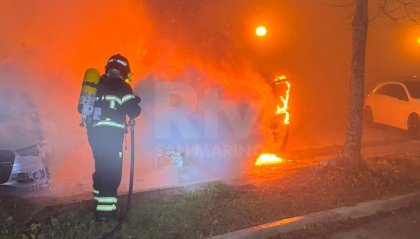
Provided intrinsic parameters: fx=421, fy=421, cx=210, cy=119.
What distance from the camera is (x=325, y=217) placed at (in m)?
5.82

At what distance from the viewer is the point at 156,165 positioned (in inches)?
329

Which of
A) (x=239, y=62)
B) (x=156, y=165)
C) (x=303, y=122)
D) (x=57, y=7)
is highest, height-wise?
(x=57, y=7)

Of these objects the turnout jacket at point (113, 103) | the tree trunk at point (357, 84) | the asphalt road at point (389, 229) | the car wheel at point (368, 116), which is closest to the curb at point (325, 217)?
the asphalt road at point (389, 229)

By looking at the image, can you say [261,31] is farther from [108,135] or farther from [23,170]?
[23,170]

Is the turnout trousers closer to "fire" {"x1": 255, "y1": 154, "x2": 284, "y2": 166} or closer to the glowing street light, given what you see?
"fire" {"x1": 255, "y1": 154, "x2": 284, "y2": 166}

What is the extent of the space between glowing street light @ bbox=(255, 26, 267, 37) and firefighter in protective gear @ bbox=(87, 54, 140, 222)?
8.38 metres

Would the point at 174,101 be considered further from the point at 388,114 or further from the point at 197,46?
the point at 388,114

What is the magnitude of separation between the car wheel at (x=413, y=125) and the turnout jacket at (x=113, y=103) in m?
9.36

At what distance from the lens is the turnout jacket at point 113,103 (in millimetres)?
5191

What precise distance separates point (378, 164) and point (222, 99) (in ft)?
11.3

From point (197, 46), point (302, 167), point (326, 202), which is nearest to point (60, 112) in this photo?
point (197, 46)

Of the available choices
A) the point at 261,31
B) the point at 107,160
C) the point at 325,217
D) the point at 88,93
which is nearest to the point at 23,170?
the point at 107,160

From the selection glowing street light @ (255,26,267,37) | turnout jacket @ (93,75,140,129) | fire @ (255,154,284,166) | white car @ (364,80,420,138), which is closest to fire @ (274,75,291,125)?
fire @ (255,154,284,166)

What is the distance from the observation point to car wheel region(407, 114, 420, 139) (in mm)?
11820
